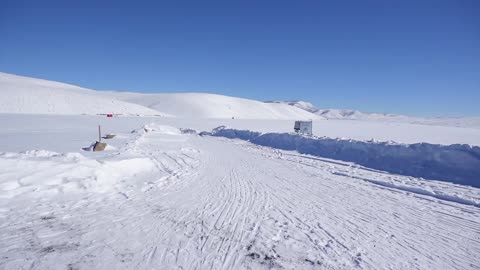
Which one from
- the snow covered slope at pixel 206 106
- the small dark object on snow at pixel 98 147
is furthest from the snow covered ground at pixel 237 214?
the snow covered slope at pixel 206 106

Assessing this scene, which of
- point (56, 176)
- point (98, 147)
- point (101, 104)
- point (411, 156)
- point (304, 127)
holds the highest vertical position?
point (101, 104)

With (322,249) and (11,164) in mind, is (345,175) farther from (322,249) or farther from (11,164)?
(11,164)

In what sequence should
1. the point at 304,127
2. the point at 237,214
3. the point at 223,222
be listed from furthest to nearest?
the point at 304,127, the point at 237,214, the point at 223,222

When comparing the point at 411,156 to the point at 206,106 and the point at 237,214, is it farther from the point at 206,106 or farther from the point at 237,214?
the point at 206,106

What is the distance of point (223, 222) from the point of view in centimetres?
582

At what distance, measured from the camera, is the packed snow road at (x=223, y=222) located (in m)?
4.39

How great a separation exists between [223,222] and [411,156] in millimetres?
11045

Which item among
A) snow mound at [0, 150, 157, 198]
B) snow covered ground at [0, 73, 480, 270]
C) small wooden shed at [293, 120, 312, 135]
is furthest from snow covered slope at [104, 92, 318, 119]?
snow mound at [0, 150, 157, 198]

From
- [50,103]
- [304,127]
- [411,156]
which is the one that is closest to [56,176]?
[411,156]

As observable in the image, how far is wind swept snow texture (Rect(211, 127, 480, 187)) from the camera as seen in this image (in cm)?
1105

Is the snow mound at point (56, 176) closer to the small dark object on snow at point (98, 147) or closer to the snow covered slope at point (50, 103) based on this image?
the small dark object on snow at point (98, 147)

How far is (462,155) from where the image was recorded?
456 inches

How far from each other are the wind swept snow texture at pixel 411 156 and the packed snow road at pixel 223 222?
1913 mm

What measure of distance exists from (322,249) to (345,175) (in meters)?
7.05
